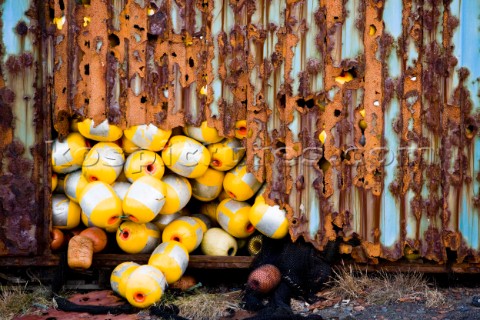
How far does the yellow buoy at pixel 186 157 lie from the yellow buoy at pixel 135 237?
1.73ft

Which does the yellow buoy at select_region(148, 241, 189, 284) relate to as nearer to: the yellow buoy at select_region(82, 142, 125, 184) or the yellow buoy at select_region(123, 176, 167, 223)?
the yellow buoy at select_region(123, 176, 167, 223)

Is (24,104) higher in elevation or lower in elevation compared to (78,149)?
higher

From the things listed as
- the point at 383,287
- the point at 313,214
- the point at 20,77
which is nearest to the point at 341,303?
the point at 383,287

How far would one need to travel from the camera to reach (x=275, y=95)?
547 cm

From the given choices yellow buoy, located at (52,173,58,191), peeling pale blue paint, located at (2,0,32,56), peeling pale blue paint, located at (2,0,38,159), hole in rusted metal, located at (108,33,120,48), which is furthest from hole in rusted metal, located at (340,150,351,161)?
peeling pale blue paint, located at (2,0,32,56)

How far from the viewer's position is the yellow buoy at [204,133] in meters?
5.50

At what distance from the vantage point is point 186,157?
5410 millimetres

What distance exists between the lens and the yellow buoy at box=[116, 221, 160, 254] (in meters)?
5.50

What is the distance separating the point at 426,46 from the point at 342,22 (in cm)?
67

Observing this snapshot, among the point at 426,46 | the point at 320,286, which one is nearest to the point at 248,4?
the point at 426,46

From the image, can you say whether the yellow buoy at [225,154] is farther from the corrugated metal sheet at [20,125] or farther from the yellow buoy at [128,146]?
the corrugated metal sheet at [20,125]

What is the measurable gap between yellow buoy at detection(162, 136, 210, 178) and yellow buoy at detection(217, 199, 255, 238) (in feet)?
1.16

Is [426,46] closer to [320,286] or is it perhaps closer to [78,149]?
[320,286]

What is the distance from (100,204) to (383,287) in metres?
2.22
